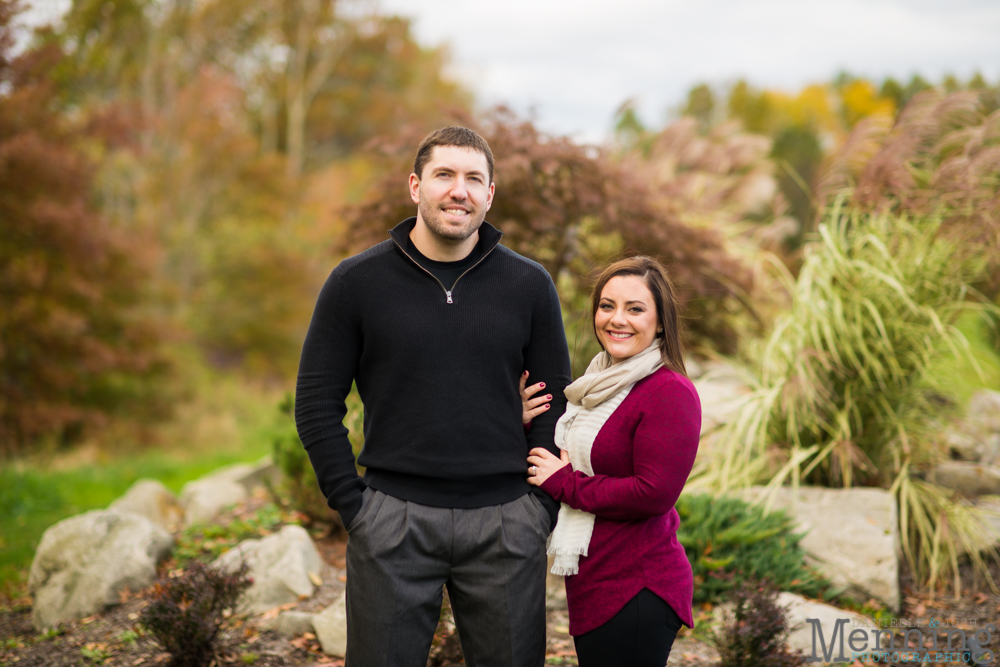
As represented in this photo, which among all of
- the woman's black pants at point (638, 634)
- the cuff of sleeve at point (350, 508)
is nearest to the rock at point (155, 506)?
the cuff of sleeve at point (350, 508)

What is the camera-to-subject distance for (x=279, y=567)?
3801 mm

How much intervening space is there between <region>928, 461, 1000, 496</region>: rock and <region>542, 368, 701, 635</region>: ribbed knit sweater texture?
3.42 metres

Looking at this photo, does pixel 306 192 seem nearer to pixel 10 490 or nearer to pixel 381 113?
pixel 381 113

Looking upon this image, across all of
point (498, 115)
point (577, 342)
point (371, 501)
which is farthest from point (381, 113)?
point (371, 501)

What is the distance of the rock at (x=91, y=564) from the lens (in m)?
3.78

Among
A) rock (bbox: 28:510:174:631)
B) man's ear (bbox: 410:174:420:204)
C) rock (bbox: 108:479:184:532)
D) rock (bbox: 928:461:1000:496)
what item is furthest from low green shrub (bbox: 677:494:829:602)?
rock (bbox: 108:479:184:532)

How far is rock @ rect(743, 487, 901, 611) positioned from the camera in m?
3.78

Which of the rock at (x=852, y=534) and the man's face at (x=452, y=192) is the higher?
the man's face at (x=452, y=192)

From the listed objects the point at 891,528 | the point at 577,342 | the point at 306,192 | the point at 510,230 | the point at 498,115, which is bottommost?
the point at 891,528

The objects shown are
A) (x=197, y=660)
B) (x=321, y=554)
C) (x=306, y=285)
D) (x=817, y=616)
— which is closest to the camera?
(x=197, y=660)

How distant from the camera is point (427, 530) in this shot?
6.98 ft

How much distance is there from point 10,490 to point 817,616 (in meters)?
6.23

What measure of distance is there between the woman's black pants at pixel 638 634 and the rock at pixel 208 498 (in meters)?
3.86

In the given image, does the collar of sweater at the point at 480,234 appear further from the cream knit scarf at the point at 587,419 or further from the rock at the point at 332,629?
the rock at the point at 332,629
